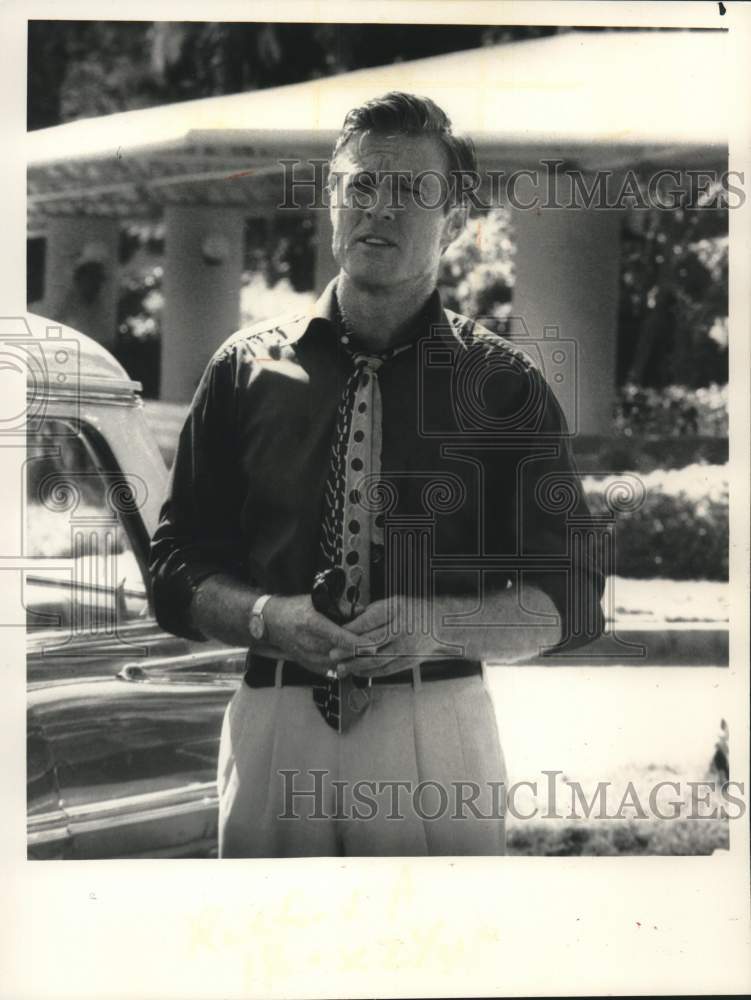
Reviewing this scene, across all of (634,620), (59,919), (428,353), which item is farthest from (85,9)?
(59,919)

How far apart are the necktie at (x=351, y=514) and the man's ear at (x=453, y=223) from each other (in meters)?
0.39

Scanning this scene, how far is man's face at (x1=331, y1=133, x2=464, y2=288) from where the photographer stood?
128 inches

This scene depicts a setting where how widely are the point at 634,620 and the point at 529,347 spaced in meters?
0.84

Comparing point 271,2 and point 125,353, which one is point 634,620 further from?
point 271,2

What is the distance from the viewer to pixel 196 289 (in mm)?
3338

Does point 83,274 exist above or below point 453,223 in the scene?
below

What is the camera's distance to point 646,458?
3373mm

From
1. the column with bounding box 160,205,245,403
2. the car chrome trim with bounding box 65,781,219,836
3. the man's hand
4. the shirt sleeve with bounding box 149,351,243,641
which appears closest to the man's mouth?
the column with bounding box 160,205,245,403

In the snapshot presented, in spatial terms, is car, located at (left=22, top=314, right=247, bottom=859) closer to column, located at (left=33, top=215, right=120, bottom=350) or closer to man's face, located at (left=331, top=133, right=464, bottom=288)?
column, located at (left=33, top=215, right=120, bottom=350)

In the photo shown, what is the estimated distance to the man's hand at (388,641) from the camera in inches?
125

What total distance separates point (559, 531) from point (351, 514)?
0.60m

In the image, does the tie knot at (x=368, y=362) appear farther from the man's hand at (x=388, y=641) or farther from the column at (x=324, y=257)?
the man's hand at (x=388, y=641)
